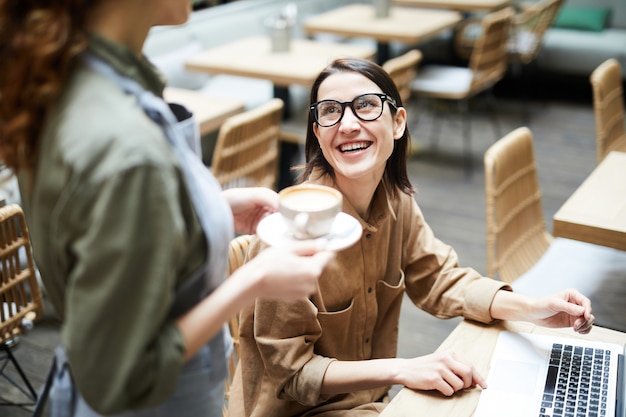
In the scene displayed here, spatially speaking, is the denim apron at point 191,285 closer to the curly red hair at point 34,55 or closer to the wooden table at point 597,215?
the curly red hair at point 34,55

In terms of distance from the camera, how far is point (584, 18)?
19.9 ft

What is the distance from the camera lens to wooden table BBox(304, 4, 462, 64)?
4652 mm

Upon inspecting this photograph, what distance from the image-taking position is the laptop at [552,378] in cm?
122

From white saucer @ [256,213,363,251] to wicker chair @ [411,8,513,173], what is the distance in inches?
141

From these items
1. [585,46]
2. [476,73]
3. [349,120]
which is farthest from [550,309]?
[585,46]

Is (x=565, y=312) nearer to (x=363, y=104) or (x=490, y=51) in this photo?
(x=363, y=104)

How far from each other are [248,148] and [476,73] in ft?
6.87

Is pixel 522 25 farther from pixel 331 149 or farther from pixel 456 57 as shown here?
pixel 331 149

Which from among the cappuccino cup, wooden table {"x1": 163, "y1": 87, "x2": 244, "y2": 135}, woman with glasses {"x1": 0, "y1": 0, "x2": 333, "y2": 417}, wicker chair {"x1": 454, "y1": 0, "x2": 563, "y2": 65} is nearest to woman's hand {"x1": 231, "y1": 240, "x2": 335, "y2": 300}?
woman with glasses {"x1": 0, "y1": 0, "x2": 333, "y2": 417}

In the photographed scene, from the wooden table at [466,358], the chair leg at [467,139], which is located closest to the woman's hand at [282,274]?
the wooden table at [466,358]

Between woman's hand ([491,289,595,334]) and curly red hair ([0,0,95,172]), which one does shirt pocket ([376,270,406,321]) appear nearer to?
woman's hand ([491,289,595,334])

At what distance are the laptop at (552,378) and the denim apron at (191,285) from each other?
1.55 feet

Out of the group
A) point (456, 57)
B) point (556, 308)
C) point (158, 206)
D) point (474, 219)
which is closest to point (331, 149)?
point (556, 308)

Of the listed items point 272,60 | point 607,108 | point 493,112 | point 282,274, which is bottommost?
point 493,112
